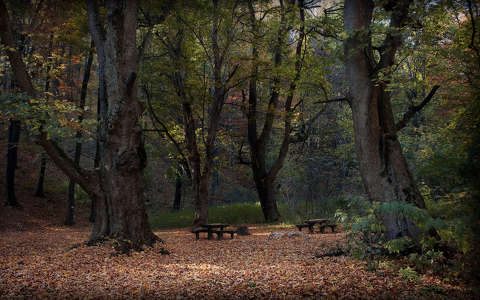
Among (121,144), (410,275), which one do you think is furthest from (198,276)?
(121,144)

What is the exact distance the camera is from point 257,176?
14.5 m

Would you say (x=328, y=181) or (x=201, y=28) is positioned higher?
(x=201, y=28)

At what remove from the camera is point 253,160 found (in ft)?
48.0

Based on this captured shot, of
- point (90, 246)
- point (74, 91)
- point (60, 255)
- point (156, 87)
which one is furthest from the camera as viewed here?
point (74, 91)

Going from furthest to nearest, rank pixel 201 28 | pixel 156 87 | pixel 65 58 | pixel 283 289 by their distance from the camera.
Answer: pixel 156 87
pixel 65 58
pixel 201 28
pixel 283 289

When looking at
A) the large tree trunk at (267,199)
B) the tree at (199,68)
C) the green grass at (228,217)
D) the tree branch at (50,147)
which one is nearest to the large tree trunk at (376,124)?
the tree branch at (50,147)

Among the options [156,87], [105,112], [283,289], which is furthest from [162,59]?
[283,289]

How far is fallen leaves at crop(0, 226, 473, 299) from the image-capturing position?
3.86 metres

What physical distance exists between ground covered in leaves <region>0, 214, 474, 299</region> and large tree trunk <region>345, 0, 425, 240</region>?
4.34 ft

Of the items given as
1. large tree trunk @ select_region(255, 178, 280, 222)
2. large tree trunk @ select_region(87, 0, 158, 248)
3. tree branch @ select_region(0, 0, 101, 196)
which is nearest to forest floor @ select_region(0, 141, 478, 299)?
large tree trunk @ select_region(87, 0, 158, 248)

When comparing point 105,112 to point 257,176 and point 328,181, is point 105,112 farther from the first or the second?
point 328,181

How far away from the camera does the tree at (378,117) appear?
5.72m

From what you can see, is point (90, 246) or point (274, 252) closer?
point (90, 246)

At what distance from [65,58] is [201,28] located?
535 centimetres
